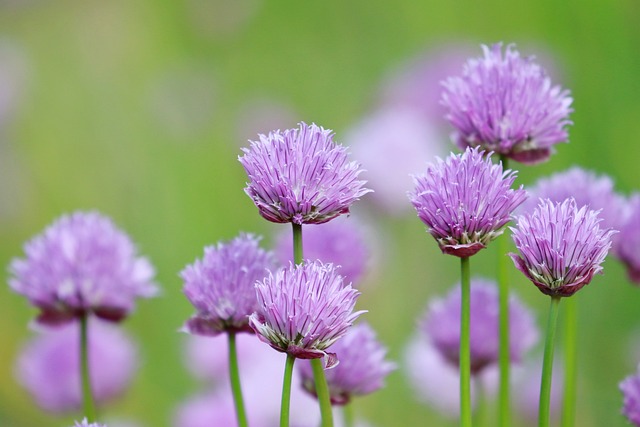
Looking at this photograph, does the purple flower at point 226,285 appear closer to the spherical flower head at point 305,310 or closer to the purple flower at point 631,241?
the spherical flower head at point 305,310

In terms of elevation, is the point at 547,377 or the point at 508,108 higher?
the point at 508,108

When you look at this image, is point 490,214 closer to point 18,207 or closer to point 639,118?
point 639,118

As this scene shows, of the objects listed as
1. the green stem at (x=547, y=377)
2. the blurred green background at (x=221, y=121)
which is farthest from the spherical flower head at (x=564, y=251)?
the blurred green background at (x=221, y=121)

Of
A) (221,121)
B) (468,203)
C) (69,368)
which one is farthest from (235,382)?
(221,121)

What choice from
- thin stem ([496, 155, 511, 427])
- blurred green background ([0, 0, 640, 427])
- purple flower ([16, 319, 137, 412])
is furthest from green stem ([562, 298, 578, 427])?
blurred green background ([0, 0, 640, 427])

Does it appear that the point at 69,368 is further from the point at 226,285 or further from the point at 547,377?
the point at 547,377

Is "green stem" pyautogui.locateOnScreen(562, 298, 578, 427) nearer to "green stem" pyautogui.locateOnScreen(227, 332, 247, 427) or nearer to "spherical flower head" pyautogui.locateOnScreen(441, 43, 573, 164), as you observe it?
"spherical flower head" pyautogui.locateOnScreen(441, 43, 573, 164)
